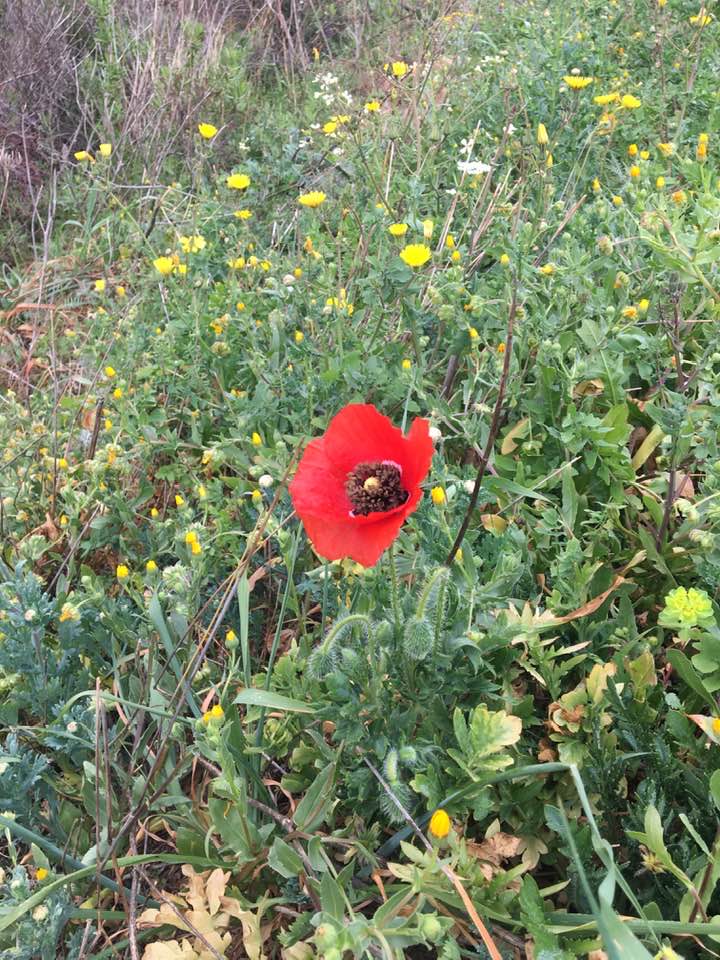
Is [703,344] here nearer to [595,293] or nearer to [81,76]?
[595,293]

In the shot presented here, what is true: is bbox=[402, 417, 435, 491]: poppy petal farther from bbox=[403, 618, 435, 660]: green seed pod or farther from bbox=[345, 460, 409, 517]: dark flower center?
bbox=[403, 618, 435, 660]: green seed pod

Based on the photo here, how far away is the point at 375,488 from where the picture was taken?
1.17 m

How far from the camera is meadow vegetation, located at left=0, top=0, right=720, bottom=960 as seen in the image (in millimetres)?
1214

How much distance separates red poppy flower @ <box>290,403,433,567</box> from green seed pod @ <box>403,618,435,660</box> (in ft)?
0.61

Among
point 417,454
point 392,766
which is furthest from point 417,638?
point 417,454

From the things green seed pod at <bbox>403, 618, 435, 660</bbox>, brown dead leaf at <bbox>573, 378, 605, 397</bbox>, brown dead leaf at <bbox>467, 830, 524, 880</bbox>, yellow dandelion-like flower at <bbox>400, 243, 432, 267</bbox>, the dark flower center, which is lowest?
brown dead leaf at <bbox>467, 830, 524, 880</bbox>

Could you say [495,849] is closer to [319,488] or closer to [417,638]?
[417,638]

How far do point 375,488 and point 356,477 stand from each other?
48 millimetres

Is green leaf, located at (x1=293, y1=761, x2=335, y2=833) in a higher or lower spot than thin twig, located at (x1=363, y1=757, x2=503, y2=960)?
lower

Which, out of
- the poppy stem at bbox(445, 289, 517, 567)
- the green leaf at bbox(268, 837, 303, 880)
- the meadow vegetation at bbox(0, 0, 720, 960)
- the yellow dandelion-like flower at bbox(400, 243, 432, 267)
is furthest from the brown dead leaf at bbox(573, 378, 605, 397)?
the green leaf at bbox(268, 837, 303, 880)

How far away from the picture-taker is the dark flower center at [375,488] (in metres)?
1.17

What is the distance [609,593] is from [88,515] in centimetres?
139

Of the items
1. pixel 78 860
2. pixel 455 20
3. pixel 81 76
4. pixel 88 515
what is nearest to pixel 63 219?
pixel 81 76

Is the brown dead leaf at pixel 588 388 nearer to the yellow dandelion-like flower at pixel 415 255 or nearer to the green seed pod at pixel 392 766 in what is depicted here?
the yellow dandelion-like flower at pixel 415 255
